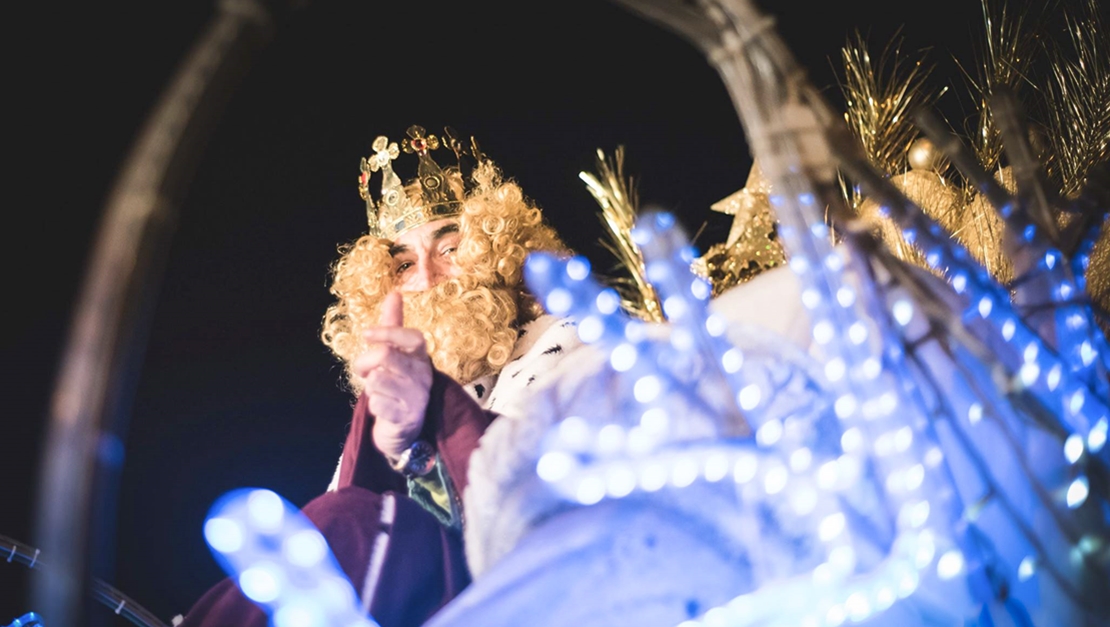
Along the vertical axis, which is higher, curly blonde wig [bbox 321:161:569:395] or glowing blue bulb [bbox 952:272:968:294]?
curly blonde wig [bbox 321:161:569:395]

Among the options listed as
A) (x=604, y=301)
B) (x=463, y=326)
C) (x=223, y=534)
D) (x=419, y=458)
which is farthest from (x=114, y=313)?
(x=463, y=326)

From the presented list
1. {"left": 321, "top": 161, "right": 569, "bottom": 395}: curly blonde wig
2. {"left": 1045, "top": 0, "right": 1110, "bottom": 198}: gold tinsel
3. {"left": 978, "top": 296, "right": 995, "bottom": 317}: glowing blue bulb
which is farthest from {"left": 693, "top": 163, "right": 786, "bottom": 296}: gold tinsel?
{"left": 978, "top": 296, "right": 995, "bottom": 317}: glowing blue bulb

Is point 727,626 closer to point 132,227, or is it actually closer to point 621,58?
point 132,227

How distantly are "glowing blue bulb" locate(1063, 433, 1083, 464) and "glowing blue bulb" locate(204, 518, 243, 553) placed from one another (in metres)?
0.66

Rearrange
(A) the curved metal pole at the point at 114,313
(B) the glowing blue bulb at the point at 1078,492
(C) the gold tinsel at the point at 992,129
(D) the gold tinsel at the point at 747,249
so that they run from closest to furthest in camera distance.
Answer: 1. (A) the curved metal pole at the point at 114,313
2. (B) the glowing blue bulb at the point at 1078,492
3. (C) the gold tinsel at the point at 992,129
4. (D) the gold tinsel at the point at 747,249

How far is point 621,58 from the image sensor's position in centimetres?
163

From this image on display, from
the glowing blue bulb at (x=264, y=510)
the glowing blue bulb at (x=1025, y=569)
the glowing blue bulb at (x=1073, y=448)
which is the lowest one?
the glowing blue bulb at (x=1025, y=569)

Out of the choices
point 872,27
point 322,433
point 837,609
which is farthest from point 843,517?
point 872,27

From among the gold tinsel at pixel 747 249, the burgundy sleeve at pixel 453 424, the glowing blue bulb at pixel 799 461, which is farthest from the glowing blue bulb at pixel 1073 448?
the gold tinsel at pixel 747 249

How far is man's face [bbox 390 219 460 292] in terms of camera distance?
132 centimetres

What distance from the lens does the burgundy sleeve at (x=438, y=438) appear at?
94 centimetres

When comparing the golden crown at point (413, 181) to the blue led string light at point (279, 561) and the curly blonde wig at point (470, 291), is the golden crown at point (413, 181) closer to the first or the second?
the curly blonde wig at point (470, 291)

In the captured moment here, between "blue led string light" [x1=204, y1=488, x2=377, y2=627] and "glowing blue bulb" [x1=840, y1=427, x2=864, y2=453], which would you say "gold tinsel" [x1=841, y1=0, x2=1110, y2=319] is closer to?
"glowing blue bulb" [x1=840, y1=427, x2=864, y2=453]

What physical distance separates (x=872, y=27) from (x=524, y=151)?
79cm
